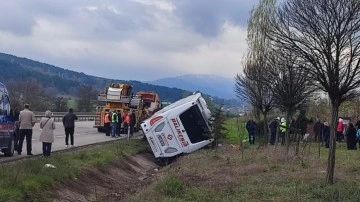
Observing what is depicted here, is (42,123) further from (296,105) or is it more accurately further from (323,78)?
(296,105)

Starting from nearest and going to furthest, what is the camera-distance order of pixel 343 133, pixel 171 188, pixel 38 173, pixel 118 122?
pixel 171 188 < pixel 38 173 < pixel 343 133 < pixel 118 122

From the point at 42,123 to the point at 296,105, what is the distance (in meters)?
12.6

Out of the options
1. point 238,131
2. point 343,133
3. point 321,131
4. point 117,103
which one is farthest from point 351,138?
point 117,103

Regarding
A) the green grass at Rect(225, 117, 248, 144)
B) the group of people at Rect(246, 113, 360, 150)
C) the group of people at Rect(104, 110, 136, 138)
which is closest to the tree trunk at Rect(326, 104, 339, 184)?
the green grass at Rect(225, 117, 248, 144)

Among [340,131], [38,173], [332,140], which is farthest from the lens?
[340,131]

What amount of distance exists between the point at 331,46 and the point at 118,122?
26.9m

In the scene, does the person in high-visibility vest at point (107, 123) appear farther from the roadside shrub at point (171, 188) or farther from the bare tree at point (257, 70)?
the roadside shrub at point (171, 188)

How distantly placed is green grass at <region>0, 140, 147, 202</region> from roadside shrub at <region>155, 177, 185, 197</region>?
2.53 metres

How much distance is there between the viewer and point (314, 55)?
13.8m

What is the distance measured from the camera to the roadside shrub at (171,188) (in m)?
13.2

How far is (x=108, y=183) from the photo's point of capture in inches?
698

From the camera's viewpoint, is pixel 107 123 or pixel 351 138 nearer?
pixel 351 138

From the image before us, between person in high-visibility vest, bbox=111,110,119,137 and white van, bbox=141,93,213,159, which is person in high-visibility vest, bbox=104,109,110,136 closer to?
person in high-visibility vest, bbox=111,110,119,137

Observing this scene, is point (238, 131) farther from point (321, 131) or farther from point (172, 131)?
point (172, 131)
